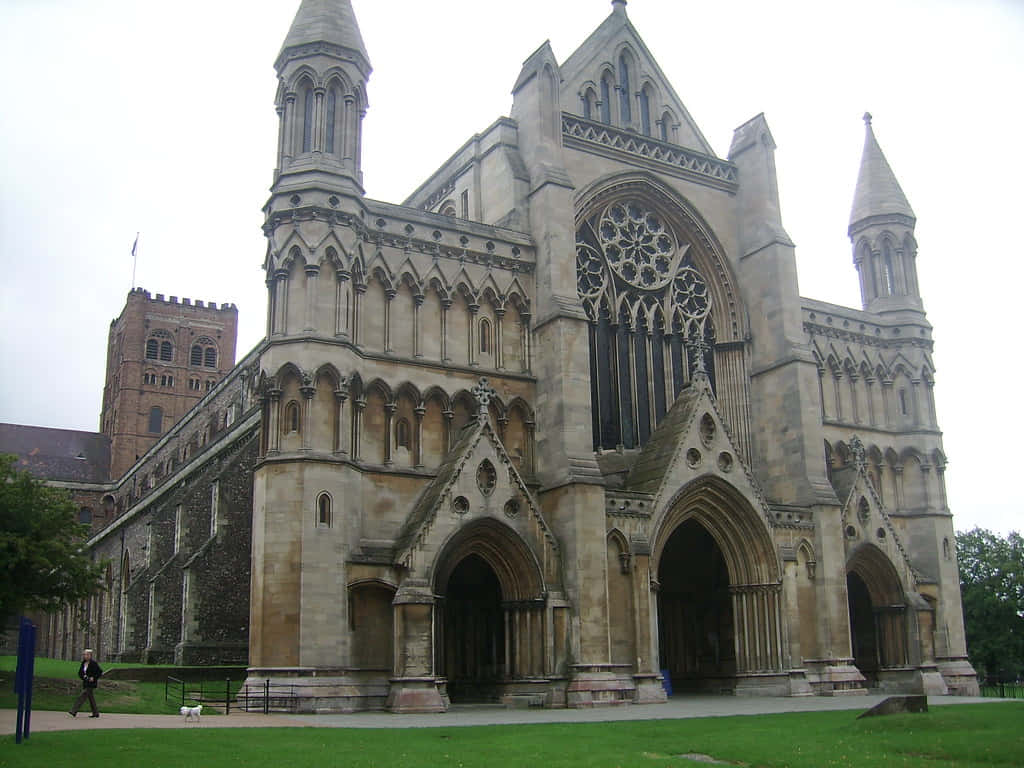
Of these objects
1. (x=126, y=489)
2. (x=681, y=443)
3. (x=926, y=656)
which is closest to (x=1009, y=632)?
(x=926, y=656)

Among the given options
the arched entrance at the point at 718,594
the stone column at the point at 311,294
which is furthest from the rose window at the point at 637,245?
the stone column at the point at 311,294

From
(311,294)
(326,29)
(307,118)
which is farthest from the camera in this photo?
(326,29)

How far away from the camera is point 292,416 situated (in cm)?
3002

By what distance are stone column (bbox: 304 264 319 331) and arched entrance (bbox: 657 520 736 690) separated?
14445mm

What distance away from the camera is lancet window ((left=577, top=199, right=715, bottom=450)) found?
123 ft

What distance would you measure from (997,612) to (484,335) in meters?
41.5

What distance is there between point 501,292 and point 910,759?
2175 centimetres

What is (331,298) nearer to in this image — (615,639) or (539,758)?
(615,639)

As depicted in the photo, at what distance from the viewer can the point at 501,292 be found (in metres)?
35.0

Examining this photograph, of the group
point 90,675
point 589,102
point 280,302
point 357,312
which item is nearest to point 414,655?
point 90,675

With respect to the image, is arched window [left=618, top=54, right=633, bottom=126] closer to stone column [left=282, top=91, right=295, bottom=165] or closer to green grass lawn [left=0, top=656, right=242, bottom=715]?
stone column [left=282, top=91, right=295, bottom=165]

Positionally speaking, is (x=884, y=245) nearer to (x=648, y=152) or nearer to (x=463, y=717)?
(x=648, y=152)

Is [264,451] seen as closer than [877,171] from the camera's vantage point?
Yes

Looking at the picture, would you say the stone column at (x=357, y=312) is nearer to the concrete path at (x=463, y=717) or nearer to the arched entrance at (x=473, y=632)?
the arched entrance at (x=473, y=632)
